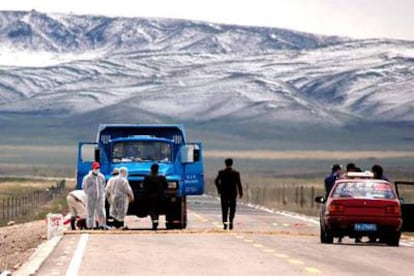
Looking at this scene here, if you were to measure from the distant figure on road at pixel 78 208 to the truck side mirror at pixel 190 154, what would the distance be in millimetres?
2727

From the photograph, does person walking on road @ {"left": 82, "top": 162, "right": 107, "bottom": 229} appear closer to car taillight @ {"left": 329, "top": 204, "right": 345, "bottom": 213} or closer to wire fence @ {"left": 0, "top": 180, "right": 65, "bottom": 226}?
car taillight @ {"left": 329, "top": 204, "right": 345, "bottom": 213}

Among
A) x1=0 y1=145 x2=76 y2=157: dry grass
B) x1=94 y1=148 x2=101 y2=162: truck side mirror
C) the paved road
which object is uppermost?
x1=0 y1=145 x2=76 y2=157: dry grass

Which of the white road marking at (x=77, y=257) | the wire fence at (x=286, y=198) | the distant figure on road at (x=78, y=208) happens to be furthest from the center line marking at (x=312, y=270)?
the wire fence at (x=286, y=198)

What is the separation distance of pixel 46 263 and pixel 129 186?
13.5m

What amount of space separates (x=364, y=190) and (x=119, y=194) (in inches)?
289

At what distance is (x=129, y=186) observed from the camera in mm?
42625

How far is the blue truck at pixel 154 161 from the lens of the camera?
4409 centimetres

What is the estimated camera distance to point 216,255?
31.1m

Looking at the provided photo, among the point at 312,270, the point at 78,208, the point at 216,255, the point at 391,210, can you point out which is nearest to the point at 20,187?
the point at 78,208

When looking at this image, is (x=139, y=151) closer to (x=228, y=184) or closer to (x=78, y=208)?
(x=78, y=208)

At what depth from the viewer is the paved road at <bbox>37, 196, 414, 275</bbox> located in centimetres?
2780

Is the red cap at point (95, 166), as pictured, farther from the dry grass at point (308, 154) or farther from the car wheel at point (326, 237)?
the dry grass at point (308, 154)

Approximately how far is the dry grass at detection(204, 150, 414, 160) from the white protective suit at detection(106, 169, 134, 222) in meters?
129

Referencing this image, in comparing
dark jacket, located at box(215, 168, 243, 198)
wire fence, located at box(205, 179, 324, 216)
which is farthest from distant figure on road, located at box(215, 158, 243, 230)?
wire fence, located at box(205, 179, 324, 216)
